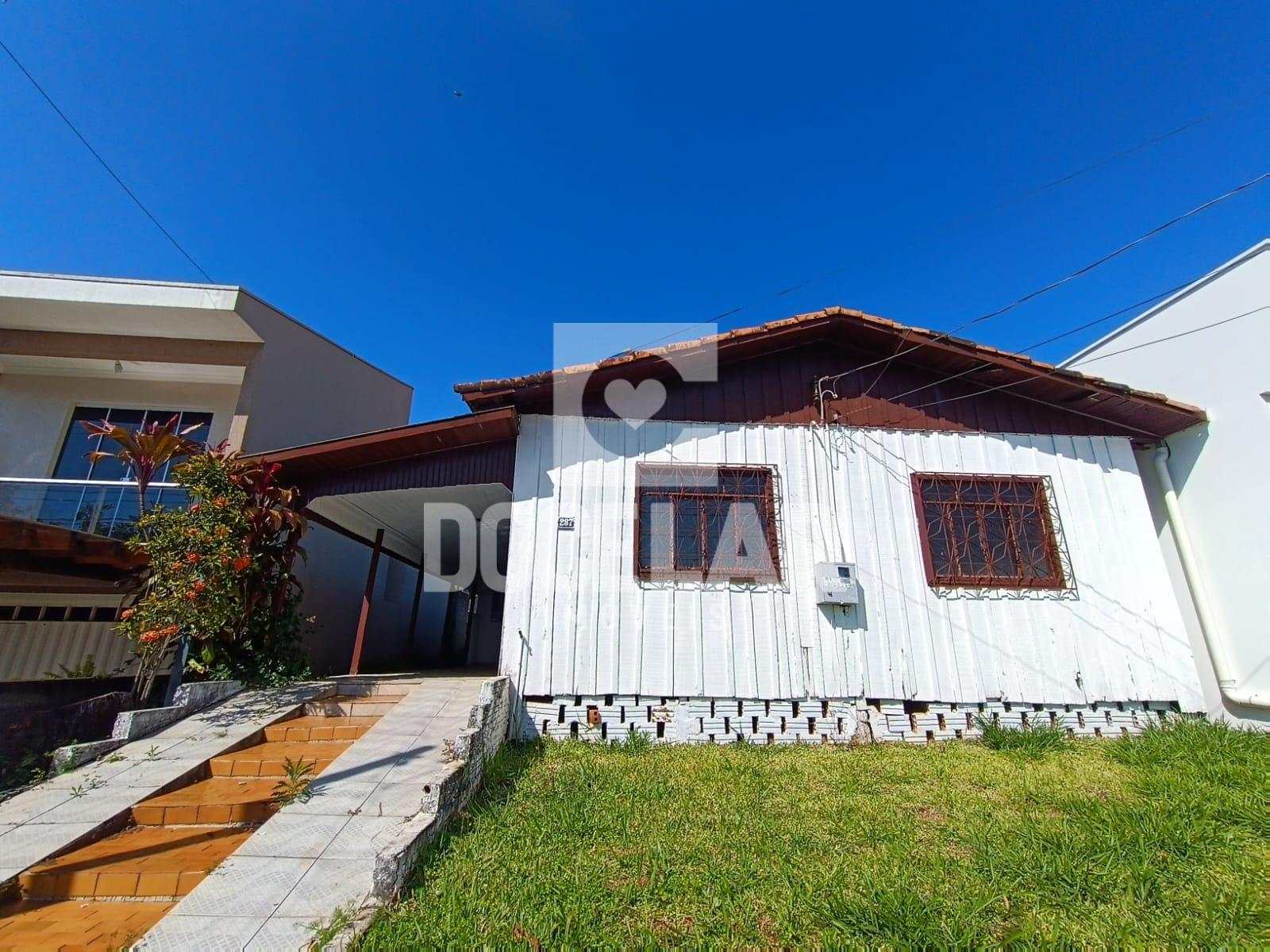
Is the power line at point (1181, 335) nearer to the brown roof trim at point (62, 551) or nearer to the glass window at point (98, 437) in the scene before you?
the brown roof trim at point (62, 551)

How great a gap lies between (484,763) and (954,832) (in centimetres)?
340

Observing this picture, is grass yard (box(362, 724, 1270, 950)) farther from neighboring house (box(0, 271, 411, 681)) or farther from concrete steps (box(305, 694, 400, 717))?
neighboring house (box(0, 271, 411, 681))

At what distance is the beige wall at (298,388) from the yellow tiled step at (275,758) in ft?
16.1

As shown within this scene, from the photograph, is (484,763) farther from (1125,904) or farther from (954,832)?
(1125,904)

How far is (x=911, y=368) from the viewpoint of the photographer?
6.86 meters

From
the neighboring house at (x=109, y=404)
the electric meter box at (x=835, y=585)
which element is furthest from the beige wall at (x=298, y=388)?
the electric meter box at (x=835, y=585)

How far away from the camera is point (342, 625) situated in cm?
925

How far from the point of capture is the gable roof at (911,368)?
19.8 ft

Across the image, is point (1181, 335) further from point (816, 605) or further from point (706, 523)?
point (706, 523)

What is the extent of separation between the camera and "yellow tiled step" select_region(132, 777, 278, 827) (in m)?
3.41

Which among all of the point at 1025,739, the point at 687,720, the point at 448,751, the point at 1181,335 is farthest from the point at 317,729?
the point at 1181,335

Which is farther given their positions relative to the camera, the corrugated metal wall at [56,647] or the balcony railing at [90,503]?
the corrugated metal wall at [56,647]

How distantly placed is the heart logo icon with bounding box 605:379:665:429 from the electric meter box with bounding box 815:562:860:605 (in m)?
2.65

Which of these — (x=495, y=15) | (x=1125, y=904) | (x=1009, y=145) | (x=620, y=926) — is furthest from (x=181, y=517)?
(x=1009, y=145)
